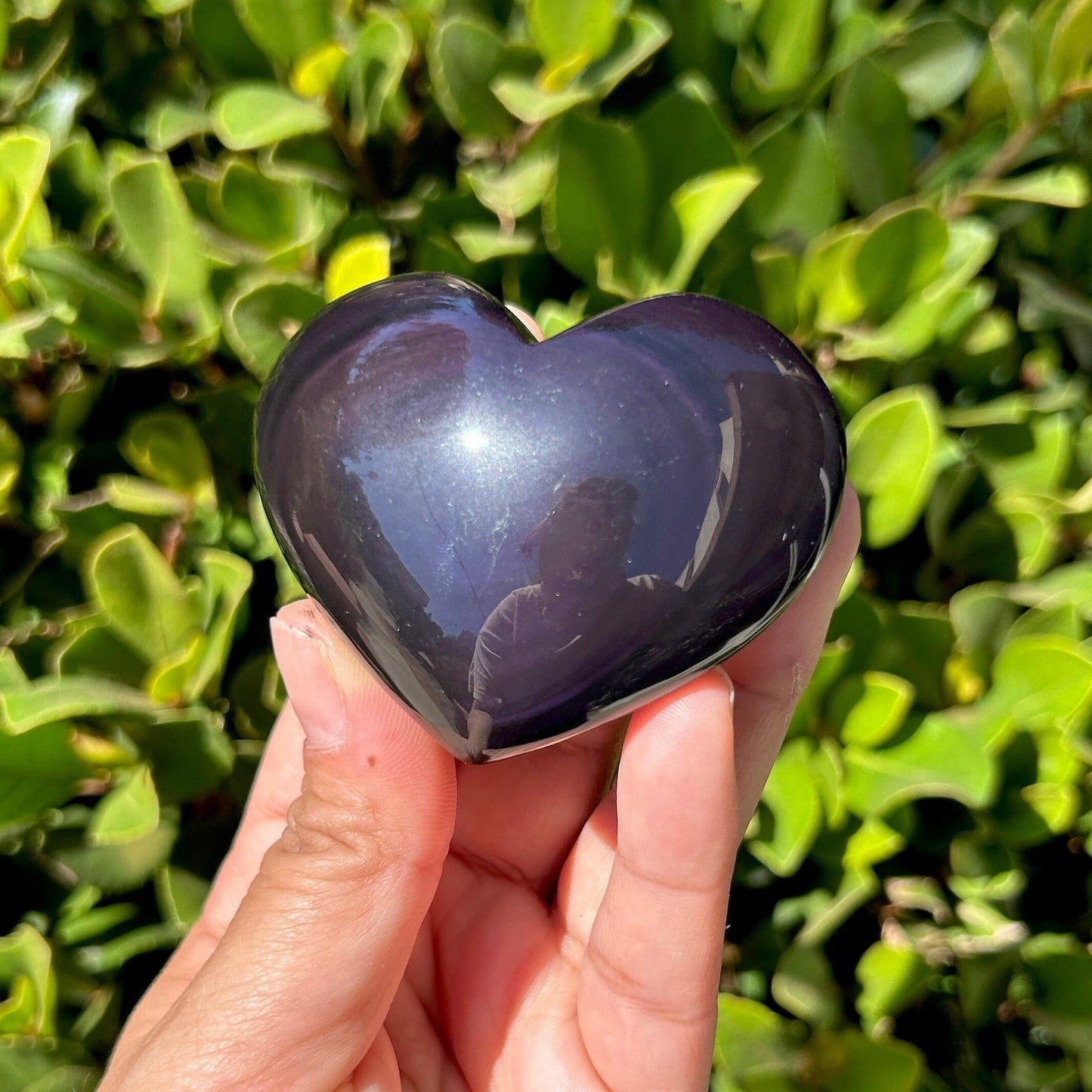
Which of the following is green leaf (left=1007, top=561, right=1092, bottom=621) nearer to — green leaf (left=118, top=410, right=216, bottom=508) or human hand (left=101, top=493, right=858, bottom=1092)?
human hand (left=101, top=493, right=858, bottom=1092)

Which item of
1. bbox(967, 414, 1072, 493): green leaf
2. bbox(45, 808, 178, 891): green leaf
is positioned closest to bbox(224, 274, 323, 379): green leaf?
bbox(45, 808, 178, 891): green leaf

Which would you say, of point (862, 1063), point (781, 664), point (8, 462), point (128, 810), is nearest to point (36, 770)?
point (128, 810)

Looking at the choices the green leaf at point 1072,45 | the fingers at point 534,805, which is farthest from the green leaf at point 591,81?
the fingers at point 534,805

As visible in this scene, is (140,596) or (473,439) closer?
(473,439)

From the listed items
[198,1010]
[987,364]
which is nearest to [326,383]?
[198,1010]

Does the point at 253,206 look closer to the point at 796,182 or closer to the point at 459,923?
the point at 796,182

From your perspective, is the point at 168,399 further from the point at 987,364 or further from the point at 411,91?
the point at 987,364

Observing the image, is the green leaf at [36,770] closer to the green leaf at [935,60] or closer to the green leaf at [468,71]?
the green leaf at [468,71]
